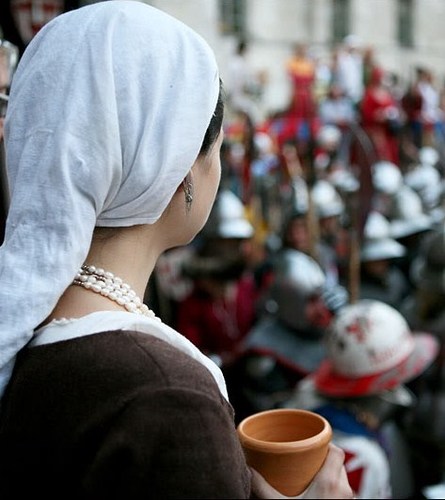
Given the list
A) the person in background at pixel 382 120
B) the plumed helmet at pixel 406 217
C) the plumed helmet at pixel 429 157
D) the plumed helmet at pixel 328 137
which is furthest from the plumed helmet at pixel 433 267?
the person in background at pixel 382 120

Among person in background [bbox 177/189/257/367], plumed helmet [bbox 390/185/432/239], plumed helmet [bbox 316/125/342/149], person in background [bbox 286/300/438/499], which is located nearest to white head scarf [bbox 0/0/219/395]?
person in background [bbox 286/300/438/499]

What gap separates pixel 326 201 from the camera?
7320mm

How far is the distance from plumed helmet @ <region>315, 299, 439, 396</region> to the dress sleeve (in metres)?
2.30

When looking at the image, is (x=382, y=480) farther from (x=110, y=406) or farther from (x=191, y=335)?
(x=191, y=335)

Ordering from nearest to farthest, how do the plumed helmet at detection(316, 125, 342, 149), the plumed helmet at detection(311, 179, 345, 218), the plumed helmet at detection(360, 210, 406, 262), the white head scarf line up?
the white head scarf
the plumed helmet at detection(360, 210, 406, 262)
the plumed helmet at detection(311, 179, 345, 218)
the plumed helmet at detection(316, 125, 342, 149)

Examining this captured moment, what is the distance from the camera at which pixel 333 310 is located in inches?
191

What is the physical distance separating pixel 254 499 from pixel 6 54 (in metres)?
1.28

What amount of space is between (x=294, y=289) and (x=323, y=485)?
3487mm

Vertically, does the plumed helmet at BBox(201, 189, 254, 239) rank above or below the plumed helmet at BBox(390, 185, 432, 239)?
above

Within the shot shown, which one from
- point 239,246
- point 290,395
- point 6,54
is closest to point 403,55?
point 239,246

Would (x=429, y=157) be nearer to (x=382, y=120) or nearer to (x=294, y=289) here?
(x=382, y=120)

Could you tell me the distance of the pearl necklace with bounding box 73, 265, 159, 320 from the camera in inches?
43.9

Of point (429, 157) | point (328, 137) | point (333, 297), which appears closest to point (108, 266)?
point (333, 297)

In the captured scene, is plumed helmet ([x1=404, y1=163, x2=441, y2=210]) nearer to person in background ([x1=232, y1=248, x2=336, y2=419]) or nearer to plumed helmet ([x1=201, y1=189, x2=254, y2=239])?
plumed helmet ([x1=201, y1=189, x2=254, y2=239])
